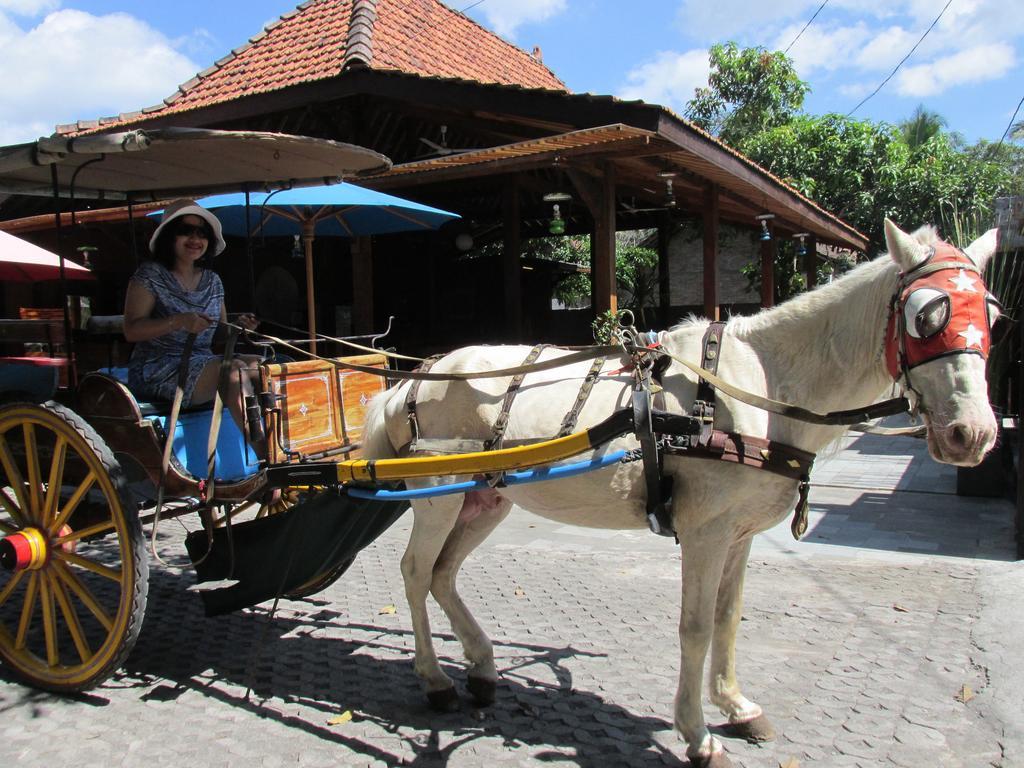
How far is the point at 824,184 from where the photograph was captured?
18.1 metres

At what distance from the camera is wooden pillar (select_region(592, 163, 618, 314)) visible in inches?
322

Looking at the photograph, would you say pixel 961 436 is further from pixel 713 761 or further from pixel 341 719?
pixel 341 719

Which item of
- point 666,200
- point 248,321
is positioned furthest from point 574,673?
point 666,200

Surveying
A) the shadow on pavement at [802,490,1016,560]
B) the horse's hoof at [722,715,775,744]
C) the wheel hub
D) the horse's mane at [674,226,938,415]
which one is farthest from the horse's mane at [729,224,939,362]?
the shadow on pavement at [802,490,1016,560]

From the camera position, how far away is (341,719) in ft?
11.3

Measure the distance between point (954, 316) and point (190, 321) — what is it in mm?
3185

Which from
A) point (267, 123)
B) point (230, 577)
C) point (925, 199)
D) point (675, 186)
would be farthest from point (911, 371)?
point (925, 199)

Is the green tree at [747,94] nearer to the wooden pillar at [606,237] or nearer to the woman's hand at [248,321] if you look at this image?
the wooden pillar at [606,237]

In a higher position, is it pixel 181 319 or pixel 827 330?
pixel 181 319

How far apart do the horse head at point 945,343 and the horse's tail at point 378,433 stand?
2269 millimetres

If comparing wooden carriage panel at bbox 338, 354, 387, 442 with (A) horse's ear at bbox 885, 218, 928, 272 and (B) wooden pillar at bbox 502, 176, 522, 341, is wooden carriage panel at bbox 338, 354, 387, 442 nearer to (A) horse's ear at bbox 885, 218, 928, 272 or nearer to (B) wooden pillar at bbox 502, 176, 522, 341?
(A) horse's ear at bbox 885, 218, 928, 272

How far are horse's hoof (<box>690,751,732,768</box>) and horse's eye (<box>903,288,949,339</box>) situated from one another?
169 centimetres

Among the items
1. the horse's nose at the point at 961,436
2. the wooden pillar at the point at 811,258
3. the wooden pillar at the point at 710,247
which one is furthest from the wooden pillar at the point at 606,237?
the wooden pillar at the point at 811,258

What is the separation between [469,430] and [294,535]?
113 cm
